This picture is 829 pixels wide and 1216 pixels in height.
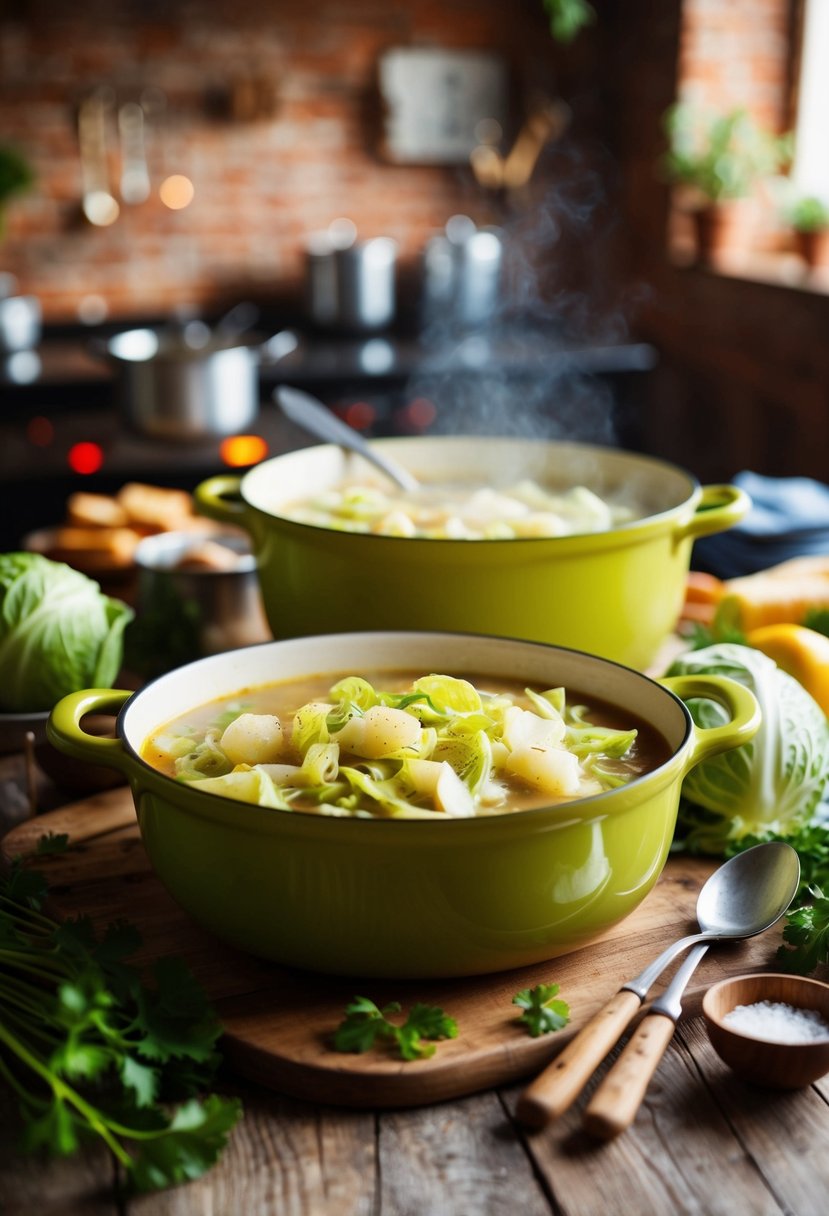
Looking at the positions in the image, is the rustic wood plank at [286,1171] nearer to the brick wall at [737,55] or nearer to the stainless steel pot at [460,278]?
the stainless steel pot at [460,278]

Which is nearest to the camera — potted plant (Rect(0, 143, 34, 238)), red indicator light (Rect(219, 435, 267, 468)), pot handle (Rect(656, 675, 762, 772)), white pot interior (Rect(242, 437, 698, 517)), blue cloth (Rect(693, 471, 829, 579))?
pot handle (Rect(656, 675, 762, 772))

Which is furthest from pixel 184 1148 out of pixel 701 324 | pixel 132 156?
pixel 132 156

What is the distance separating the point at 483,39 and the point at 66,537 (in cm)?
372

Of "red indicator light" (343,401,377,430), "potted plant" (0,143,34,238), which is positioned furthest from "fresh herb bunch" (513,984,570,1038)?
"potted plant" (0,143,34,238)

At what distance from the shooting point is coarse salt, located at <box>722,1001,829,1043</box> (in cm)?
91

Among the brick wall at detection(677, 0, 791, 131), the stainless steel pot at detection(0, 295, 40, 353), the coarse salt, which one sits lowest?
the stainless steel pot at detection(0, 295, 40, 353)

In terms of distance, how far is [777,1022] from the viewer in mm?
927

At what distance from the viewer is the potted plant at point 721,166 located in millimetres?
4270

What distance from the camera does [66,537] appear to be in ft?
6.63

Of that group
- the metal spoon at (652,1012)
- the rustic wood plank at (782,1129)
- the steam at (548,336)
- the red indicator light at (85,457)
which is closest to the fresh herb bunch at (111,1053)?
the metal spoon at (652,1012)

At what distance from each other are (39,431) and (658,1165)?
3.40 m

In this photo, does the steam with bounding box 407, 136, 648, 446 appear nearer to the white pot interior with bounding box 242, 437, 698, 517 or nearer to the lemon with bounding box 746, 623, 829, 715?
the white pot interior with bounding box 242, 437, 698, 517

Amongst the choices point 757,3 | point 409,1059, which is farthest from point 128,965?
point 757,3

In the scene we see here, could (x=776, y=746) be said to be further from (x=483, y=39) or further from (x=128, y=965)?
(x=483, y=39)
